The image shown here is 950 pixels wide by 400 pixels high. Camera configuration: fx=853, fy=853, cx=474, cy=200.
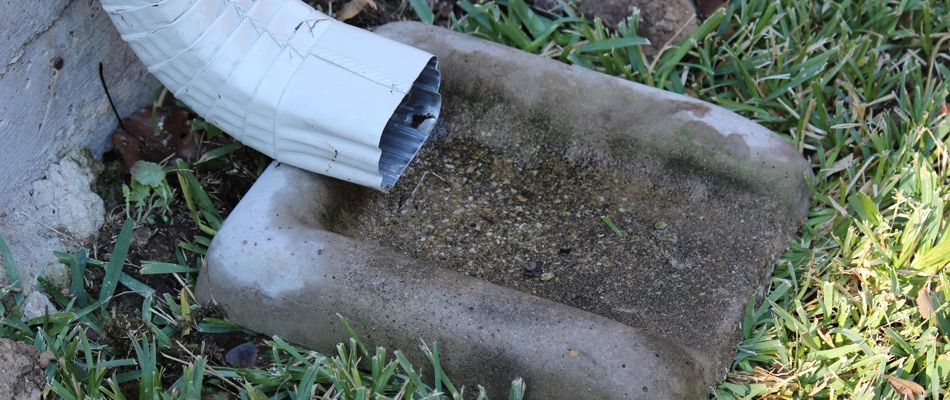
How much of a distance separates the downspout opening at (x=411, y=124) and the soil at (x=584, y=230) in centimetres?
12

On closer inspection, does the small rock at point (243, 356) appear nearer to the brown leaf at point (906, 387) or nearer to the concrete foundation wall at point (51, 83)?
the concrete foundation wall at point (51, 83)

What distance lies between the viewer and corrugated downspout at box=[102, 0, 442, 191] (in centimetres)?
198

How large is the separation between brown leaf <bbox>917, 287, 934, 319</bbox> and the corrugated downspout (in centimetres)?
138

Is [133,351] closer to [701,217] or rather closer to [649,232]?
[649,232]

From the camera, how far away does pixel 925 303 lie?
7.00ft

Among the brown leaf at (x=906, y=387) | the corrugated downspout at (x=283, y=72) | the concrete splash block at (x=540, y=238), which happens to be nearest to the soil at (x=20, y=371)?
the concrete splash block at (x=540, y=238)

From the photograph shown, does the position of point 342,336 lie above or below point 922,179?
above

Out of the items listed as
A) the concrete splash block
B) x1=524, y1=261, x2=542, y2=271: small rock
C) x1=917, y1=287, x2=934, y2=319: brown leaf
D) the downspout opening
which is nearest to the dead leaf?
the concrete splash block

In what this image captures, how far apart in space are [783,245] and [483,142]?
0.86 metres

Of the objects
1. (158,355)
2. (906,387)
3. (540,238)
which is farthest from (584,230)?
(158,355)

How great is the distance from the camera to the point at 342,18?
9.21 ft

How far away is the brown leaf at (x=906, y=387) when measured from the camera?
199 cm

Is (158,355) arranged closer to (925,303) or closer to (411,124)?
(411,124)

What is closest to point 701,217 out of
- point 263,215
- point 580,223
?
point 580,223
